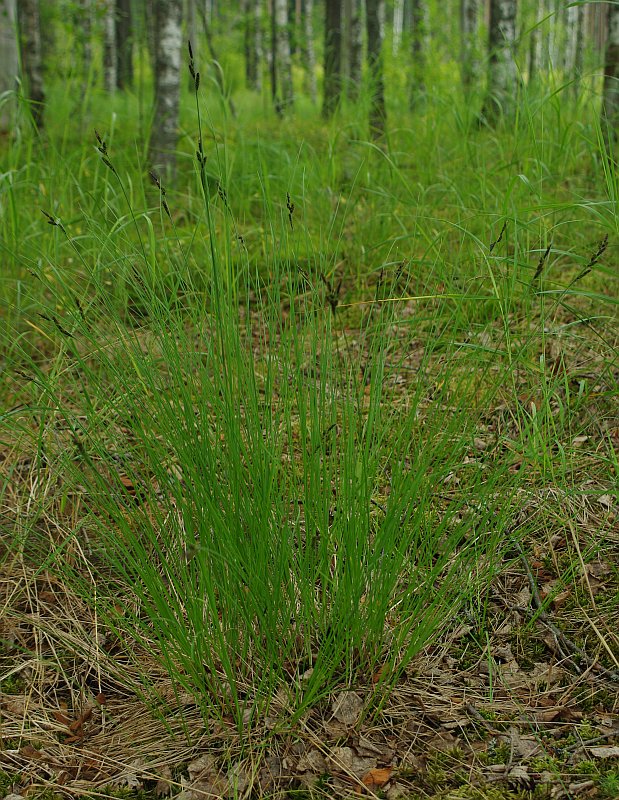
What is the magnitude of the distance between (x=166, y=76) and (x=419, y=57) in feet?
13.5

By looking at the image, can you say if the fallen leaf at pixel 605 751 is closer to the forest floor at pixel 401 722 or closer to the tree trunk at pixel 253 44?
the forest floor at pixel 401 722

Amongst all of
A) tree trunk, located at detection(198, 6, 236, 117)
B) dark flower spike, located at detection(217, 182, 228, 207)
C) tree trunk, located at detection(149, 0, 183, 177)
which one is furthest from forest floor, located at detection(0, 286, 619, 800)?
tree trunk, located at detection(149, 0, 183, 177)

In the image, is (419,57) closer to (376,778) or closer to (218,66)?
(218,66)

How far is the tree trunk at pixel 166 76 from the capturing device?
4.77m

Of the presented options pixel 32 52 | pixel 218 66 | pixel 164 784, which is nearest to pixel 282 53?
pixel 32 52

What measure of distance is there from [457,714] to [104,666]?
2.68 ft

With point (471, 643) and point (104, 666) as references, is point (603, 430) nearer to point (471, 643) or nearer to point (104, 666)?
point (471, 643)

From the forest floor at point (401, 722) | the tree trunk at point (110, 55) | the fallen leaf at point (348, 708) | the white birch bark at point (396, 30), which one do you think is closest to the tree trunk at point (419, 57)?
the white birch bark at point (396, 30)

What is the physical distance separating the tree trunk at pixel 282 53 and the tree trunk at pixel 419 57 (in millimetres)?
1522

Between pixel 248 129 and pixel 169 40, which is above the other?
pixel 169 40

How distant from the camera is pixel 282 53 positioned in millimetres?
11297

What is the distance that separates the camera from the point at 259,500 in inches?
55.0

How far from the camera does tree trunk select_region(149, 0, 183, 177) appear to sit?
4.77 metres

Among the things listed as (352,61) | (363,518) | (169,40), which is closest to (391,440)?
(363,518)
